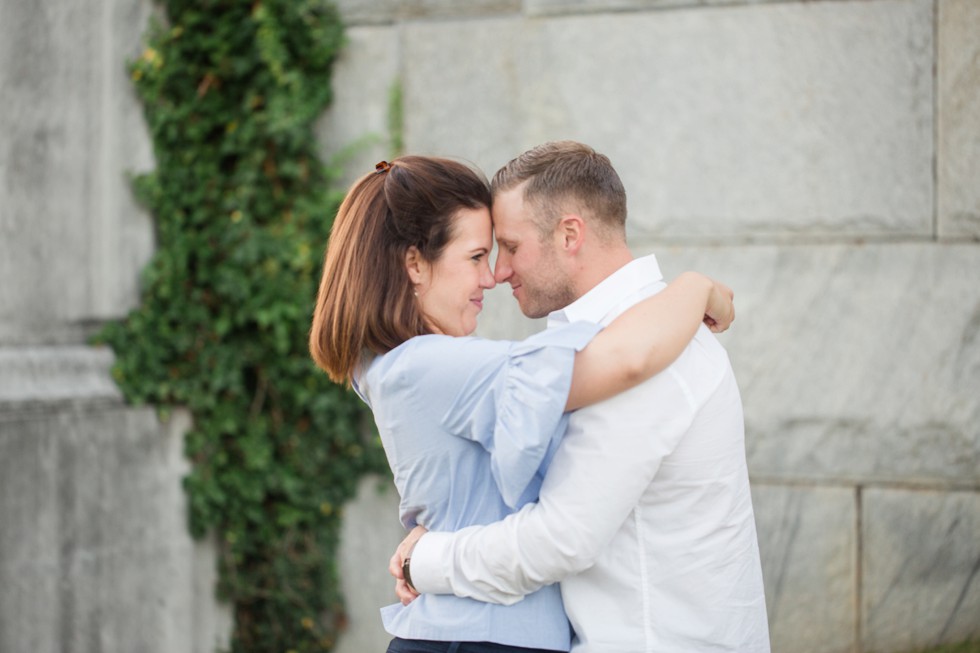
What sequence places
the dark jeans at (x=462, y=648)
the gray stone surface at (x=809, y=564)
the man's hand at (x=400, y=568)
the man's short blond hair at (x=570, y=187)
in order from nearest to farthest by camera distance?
the dark jeans at (x=462, y=648), the man's hand at (x=400, y=568), the man's short blond hair at (x=570, y=187), the gray stone surface at (x=809, y=564)

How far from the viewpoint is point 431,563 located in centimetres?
237

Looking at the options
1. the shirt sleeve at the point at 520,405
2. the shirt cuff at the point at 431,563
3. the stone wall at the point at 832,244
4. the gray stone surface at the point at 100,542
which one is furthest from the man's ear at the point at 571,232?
the gray stone surface at the point at 100,542

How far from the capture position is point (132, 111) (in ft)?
15.9

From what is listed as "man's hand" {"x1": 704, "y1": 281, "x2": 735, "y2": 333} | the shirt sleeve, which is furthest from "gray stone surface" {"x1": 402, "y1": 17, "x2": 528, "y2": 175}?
the shirt sleeve

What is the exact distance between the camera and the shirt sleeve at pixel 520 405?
219 cm

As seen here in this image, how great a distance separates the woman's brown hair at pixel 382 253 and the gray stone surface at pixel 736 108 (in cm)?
190

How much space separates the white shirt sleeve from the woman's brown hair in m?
0.49

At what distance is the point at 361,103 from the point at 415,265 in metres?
2.39

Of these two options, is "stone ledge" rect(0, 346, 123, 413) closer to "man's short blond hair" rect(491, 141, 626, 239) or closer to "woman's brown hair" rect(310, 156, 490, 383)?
"woman's brown hair" rect(310, 156, 490, 383)

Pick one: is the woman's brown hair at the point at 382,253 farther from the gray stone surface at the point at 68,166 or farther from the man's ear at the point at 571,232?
the gray stone surface at the point at 68,166

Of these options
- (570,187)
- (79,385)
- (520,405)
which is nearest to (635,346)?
(520,405)

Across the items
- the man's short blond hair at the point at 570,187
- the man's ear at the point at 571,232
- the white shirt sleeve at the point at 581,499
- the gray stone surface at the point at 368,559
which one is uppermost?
the man's short blond hair at the point at 570,187

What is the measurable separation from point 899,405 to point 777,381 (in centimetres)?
43

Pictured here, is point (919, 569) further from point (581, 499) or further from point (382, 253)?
point (382, 253)
